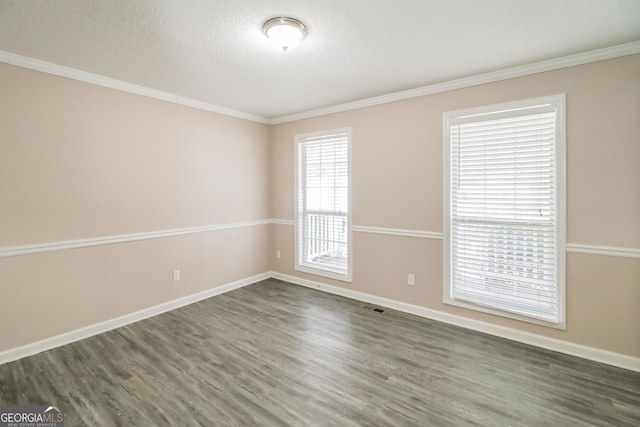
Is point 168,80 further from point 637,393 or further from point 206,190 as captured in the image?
point 637,393

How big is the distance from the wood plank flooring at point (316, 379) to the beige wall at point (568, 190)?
1.42ft

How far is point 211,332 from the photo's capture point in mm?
3086

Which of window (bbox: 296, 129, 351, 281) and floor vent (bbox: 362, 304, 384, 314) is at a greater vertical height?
window (bbox: 296, 129, 351, 281)

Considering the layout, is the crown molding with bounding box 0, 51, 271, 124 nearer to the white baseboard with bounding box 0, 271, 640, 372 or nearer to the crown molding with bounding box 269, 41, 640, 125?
the crown molding with bounding box 269, 41, 640, 125

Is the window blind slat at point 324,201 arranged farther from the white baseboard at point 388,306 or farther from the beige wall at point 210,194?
the white baseboard at point 388,306

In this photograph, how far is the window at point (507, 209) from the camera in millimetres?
2717

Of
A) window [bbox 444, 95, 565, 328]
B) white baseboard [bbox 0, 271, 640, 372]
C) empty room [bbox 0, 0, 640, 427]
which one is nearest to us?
empty room [bbox 0, 0, 640, 427]

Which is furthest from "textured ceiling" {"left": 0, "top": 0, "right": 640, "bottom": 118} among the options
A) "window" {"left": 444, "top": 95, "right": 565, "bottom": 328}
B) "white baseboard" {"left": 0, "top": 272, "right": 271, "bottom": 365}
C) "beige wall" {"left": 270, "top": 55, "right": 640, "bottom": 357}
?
"white baseboard" {"left": 0, "top": 272, "right": 271, "bottom": 365}

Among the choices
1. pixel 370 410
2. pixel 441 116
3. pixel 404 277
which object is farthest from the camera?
pixel 404 277

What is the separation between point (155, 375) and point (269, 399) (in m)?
0.99

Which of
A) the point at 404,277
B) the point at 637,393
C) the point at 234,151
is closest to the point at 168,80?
the point at 234,151

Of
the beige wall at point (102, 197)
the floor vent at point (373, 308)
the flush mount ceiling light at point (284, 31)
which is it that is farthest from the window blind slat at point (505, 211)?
the beige wall at point (102, 197)

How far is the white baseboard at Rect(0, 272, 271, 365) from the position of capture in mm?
2582

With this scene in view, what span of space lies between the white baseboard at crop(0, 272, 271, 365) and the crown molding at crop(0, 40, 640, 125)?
2.43 metres
